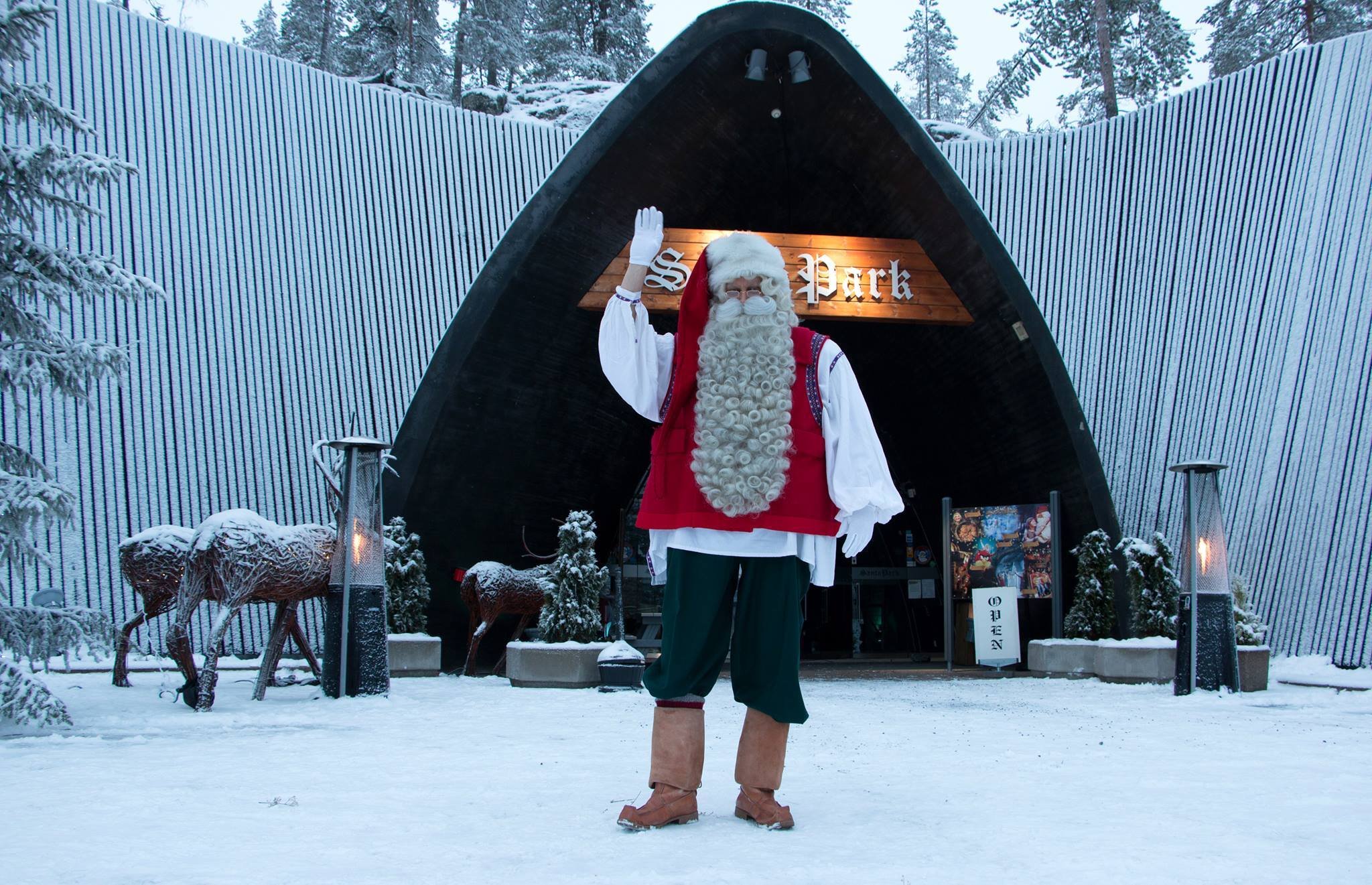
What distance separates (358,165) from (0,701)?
10741 mm

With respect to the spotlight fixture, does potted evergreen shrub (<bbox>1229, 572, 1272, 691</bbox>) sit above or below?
below

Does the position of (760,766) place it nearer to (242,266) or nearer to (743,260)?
→ (743,260)

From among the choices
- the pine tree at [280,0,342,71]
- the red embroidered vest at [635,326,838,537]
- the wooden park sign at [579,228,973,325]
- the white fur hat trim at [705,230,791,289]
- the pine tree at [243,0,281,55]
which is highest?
the pine tree at [243,0,281,55]

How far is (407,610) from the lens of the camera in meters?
10.7

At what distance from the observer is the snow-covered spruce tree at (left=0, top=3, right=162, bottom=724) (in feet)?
17.9

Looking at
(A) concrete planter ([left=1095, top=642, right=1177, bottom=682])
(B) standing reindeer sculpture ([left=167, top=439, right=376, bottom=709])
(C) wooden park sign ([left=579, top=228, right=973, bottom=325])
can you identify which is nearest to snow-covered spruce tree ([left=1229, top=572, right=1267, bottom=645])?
(A) concrete planter ([left=1095, top=642, right=1177, bottom=682])

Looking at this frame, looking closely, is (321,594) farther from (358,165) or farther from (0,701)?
(358,165)

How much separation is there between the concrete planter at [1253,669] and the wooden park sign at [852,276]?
478cm

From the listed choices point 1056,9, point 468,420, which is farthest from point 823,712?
point 1056,9

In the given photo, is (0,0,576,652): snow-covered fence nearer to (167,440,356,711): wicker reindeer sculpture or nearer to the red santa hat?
(167,440,356,711): wicker reindeer sculpture

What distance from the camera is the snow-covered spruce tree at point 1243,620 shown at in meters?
9.60

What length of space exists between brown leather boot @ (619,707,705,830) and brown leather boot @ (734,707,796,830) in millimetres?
145

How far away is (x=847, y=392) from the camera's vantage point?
11.9 feet

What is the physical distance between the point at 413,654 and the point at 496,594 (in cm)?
105
